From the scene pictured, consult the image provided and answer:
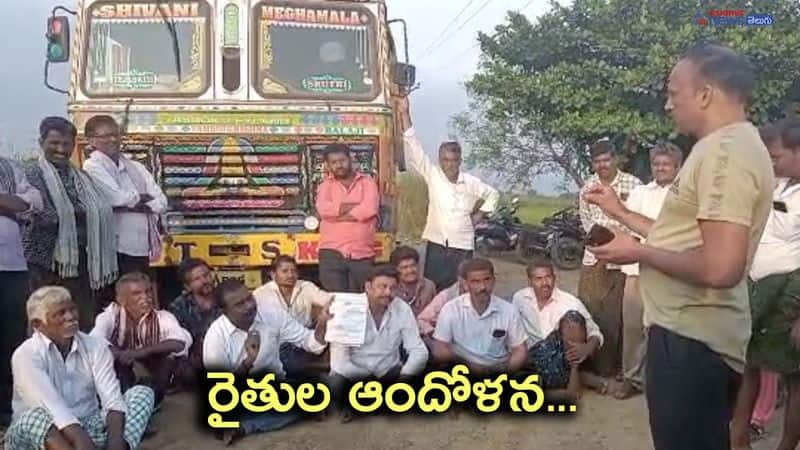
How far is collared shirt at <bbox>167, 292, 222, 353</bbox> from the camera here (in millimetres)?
5906

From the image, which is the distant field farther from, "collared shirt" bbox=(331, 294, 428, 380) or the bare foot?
"collared shirt" bbox=(331, 294, 428, 380)

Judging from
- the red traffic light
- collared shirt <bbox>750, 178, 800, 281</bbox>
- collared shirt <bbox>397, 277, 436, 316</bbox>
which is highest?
the red traffic light

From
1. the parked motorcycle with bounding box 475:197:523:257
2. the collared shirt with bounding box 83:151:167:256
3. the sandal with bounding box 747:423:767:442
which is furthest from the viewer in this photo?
the parked motorcycle with bounding box 475:197:523:257

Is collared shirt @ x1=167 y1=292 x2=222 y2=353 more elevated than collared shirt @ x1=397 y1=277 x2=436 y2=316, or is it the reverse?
collared shirt @ x1=397 y1=277 x2=436 y2=316

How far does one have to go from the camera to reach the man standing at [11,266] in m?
4.73

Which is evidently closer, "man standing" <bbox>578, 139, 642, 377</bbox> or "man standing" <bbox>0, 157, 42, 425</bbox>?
"man standing" <bbox>0, 157, 42, 425</bbox>

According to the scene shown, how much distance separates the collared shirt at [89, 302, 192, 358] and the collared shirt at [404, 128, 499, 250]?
7.07 ft

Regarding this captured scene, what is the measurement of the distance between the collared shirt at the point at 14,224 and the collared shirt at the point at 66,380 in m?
0.90

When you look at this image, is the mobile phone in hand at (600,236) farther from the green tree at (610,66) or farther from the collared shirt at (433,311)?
the green tree at (610,66)

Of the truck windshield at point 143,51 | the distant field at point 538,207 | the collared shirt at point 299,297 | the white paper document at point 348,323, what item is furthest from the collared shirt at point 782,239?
the distant field at point 538,207

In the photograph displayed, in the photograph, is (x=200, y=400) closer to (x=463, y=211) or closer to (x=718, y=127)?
(x=463, y=211)

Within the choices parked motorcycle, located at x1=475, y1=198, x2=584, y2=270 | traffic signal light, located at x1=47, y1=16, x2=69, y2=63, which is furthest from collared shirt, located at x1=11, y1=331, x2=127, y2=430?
parked motorcycle, located at x1=475, y1=198, x2=584, y2=270

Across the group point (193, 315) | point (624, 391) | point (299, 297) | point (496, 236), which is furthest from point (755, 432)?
point (496, 236)

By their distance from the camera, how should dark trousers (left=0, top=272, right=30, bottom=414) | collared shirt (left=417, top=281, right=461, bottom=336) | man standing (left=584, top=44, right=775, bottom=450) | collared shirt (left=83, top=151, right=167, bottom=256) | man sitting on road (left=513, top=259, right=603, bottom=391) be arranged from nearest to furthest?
man standing (left=584, top=44, right=775, bottom=450) → dark trousers (left=0, top=272, right=30, bottom=414) → collared shirt (left=83, top=151, right=167, bottom=256) → man sitting on road (left=513, top=259, right=603, bottom=391) → collared shirt (left=417, top=281, right=461, bottom=336)
